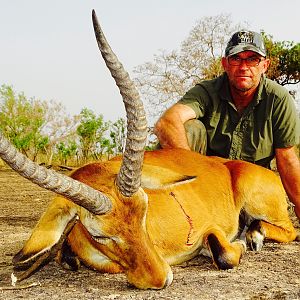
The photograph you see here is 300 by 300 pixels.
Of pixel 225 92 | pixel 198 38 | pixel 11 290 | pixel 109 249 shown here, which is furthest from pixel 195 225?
pixel 198 38

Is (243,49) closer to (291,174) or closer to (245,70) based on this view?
(245,70)

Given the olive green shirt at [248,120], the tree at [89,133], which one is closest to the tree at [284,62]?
the tree at [89,133]

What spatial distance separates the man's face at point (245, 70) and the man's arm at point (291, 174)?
931 mm

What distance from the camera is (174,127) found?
7098 mm

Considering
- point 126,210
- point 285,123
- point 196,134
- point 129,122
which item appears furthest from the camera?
point 196,134

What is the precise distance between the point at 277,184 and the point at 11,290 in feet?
10.5

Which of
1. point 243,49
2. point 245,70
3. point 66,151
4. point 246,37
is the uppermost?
point 246,37

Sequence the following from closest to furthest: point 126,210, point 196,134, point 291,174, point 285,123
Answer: point 126,210
point 291,174
point 285,123
point 196,134

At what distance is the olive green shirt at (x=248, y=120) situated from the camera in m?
7.00

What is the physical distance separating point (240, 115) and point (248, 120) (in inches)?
4.8

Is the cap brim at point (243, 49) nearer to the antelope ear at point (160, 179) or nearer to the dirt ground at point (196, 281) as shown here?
the dirt ground at point (196, 281)

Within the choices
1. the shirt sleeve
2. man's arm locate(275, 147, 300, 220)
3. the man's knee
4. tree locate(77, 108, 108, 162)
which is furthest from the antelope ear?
tree locate(77, 108, 108, 162)

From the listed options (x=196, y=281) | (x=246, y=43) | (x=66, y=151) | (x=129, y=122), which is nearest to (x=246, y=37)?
(x=246, y=43)

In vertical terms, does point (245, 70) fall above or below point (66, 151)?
above
